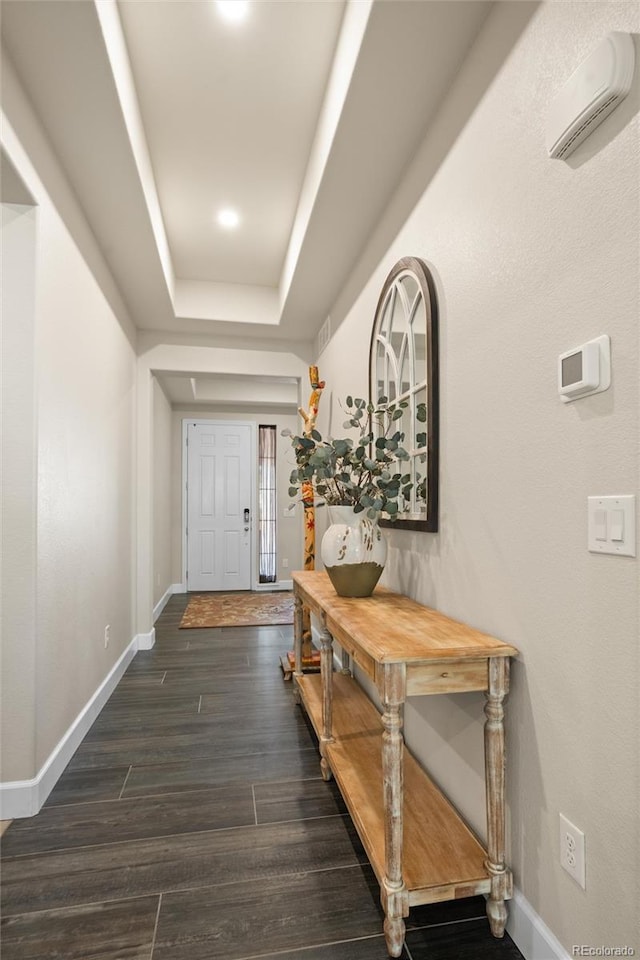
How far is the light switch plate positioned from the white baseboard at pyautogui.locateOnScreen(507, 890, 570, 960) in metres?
0.94

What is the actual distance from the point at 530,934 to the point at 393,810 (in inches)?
17.7

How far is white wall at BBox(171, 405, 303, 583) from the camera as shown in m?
6.48

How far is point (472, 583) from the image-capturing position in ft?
5.10

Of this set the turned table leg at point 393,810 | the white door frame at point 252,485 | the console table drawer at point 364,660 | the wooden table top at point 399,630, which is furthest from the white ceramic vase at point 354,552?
the white door frame at point 252,485

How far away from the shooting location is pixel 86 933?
1324 millimetres

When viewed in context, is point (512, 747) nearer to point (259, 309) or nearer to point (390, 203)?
point (390, 203)

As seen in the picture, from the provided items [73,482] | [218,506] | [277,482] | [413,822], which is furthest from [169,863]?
[277,482]

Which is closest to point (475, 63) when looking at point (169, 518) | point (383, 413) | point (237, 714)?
point (383, 413)

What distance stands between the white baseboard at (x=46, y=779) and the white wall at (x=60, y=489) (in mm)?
10

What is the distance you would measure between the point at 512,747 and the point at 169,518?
5504 millimetres

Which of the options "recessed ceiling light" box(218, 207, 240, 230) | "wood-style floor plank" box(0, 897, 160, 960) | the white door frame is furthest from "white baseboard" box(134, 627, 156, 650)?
"recessed ceiling light" box(218, 207, 240, 230)

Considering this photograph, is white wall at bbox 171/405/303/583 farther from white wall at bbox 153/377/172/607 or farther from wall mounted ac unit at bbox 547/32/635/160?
wall mounted ac unit at bbox 547/32/635/160

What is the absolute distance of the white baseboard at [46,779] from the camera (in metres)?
1.82

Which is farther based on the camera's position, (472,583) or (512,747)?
(472,583)
